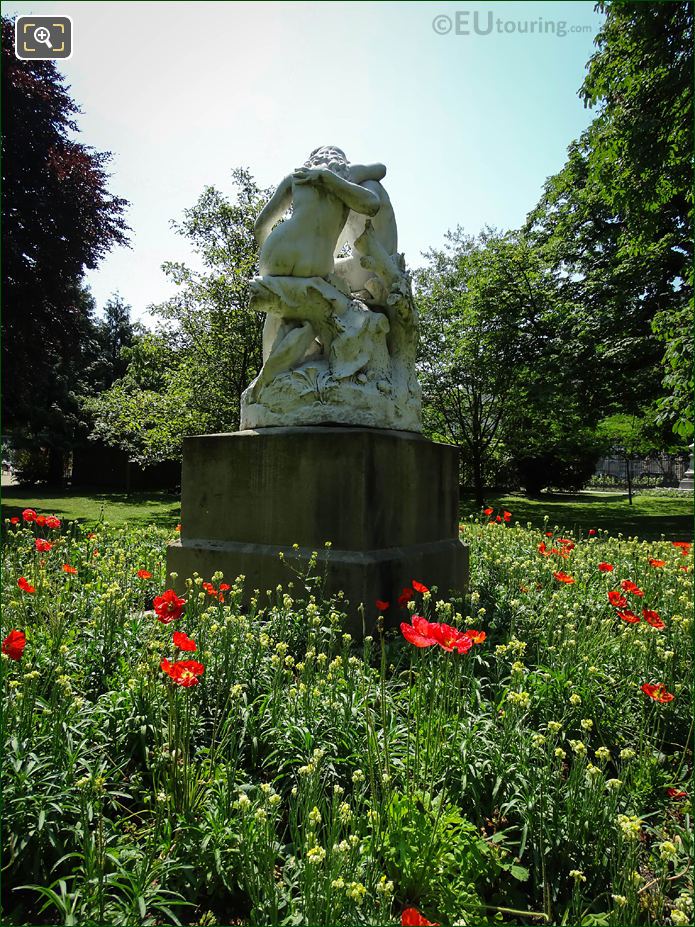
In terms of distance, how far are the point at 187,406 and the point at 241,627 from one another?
14067 mm

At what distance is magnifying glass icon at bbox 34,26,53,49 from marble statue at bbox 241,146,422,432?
2072 mm

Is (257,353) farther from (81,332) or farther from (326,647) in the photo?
(326,647)

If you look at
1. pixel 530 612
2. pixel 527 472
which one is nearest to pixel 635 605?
pixel 530 612

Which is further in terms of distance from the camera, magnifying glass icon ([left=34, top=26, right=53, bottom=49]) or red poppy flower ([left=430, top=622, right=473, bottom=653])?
magnifying glass icon ([left=34, top=26, right=53, bottom=49])

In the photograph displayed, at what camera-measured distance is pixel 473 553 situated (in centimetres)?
744

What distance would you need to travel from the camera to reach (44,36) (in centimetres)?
330

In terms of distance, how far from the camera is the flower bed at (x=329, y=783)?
72.5 inches

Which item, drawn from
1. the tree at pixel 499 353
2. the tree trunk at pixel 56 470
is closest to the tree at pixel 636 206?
the tree at pixel 499 353

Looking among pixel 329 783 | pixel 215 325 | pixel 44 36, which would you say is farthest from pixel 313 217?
pixel 215 325

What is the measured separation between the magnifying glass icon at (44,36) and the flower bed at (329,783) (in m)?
3.06

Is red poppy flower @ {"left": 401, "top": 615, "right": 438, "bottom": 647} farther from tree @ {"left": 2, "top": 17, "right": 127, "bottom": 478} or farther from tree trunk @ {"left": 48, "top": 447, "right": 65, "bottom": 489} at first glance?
tree trunk @ {"left": 48, "top": 447, "right": 65, "bottom": 489}

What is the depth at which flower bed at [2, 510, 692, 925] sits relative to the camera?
1841 millimetres

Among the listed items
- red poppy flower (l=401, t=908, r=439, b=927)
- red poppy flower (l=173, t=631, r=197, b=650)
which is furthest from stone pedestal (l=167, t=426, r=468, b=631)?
red poppy flower (l=401, t=908, r=439, b=927)

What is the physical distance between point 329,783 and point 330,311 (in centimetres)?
364
